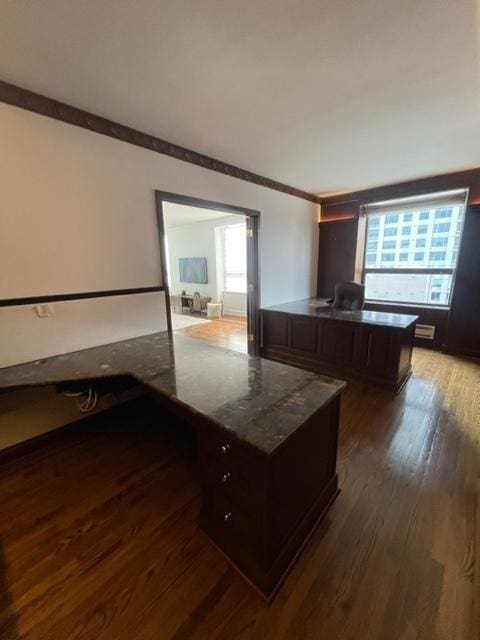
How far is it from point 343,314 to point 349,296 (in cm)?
46

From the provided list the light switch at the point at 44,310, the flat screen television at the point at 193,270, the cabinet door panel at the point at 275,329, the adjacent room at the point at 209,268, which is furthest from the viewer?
the flat screen television at the point at 193,270

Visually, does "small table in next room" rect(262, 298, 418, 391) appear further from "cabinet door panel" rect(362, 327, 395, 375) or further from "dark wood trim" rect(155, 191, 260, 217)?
"dark wood trim" rect(155, 191, 260, 217)

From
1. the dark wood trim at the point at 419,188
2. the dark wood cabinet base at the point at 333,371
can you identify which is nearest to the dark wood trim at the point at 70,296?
the dark wood cabinet base at the point at 333,371

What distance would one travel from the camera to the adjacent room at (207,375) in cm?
114

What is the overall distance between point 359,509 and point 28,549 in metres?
1.79

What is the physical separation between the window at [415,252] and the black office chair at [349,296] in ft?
3.78

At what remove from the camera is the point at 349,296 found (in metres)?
3.78

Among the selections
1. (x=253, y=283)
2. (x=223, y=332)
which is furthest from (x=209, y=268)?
(x=253, y=283)

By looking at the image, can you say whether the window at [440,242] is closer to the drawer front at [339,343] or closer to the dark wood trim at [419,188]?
the dark wood trim at [419,188]

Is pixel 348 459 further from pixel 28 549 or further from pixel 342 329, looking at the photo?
pixel 28 549

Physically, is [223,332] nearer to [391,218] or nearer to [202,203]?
[202,203]

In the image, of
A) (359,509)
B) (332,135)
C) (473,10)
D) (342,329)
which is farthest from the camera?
(342,329)

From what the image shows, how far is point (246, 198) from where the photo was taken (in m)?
3.37

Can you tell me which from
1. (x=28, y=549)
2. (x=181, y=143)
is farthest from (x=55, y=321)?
(x=181, y=143)
